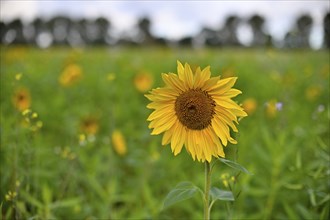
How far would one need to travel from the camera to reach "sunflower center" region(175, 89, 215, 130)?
3.78ft

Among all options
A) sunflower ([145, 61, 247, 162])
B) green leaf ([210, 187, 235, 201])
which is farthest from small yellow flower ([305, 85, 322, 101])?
sunflower ([145, 61, 247, 162])

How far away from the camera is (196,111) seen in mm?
1158

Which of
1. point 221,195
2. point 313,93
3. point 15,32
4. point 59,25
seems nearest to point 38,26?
point 59,25

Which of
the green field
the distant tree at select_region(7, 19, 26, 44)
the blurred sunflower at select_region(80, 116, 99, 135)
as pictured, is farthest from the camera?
the distant tree at select_region(7, 19, 26, 44)

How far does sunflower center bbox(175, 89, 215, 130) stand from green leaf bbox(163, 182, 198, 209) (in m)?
0.19

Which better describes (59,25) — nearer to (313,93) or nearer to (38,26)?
(38,26)

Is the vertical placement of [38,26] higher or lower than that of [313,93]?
higher

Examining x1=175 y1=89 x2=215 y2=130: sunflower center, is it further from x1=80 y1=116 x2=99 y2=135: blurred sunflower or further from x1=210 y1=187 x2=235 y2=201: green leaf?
x1=80 y1=116 x2=99 y2=135: blurred sunflower

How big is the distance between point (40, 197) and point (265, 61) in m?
5.84

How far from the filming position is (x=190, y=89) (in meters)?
1.16

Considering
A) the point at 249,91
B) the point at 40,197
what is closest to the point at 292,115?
the point at 249,91

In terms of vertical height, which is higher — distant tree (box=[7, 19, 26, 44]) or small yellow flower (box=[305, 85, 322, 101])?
distant tree (box=[7, 19, 26, 44])

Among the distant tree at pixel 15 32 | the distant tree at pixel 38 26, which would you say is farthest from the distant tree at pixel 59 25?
the distant tree at pixel 15 32

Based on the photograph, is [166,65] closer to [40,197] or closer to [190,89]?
[40,197]
